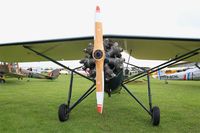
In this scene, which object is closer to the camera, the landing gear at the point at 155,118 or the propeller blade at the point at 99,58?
the propeller blade at the point at 99,58

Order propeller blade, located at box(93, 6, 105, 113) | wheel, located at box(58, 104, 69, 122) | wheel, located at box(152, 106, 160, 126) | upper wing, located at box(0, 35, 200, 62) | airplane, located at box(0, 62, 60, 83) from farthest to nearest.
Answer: airplane, located at box(0, 62, 60, 83), wheel, located at box(58, 104, 69, 122), upper wing, located at box(0, 35, 200, 62), wheel, located at box(152, 106, 160, 126), propeller blade, located at box(93, 6, 105, 113)

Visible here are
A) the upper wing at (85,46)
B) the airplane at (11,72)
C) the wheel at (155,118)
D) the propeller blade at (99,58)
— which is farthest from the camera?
the airplane at (11,72)

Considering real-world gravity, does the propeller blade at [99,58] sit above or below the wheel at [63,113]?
above

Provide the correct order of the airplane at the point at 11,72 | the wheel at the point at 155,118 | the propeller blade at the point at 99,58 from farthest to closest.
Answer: the airplane at the point at 11,72, the wheel at the point at 155,118, the propeller blade at the point at 99,58

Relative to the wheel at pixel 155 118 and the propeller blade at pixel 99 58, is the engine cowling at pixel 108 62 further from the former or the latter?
the wheel at pixel 155 118

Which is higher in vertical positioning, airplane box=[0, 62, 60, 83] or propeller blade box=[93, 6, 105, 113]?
airplane box=[0, 62, 60, 83]

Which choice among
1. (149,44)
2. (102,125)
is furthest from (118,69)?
(149,44)

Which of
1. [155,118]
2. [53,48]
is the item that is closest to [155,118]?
[155,118]

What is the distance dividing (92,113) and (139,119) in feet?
4.37

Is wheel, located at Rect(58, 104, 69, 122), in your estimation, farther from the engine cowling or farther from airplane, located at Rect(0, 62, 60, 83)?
airplane, located at Rect(0, 62, 60, 83)

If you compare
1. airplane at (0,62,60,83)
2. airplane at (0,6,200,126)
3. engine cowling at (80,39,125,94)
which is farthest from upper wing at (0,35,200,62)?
airplane at (0,62,60,83)

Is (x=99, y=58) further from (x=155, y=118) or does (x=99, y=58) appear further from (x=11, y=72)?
(x=11, y=72)

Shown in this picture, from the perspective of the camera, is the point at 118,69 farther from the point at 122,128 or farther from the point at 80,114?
the point at 80,114

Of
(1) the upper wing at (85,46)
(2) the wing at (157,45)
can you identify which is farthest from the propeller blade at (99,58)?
(2) the wing at (157,45)
